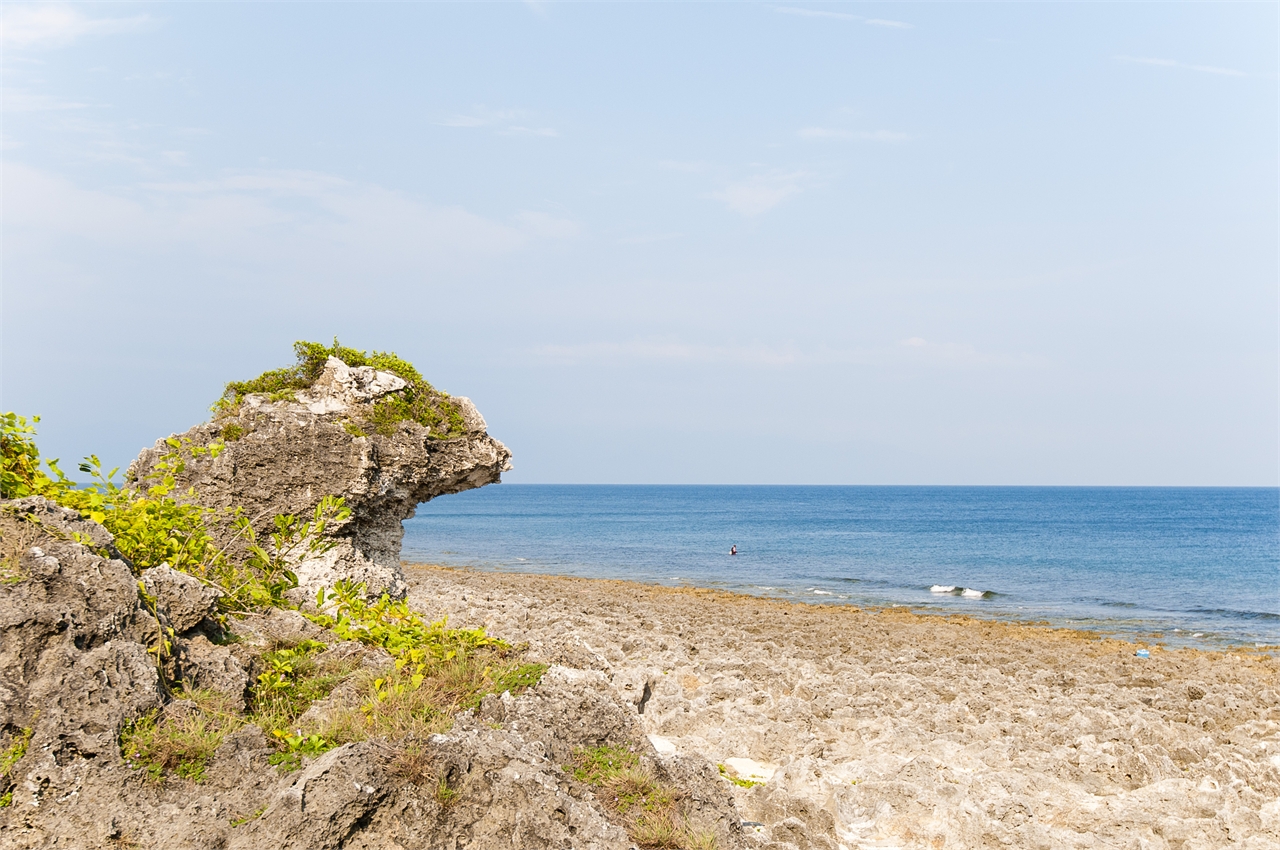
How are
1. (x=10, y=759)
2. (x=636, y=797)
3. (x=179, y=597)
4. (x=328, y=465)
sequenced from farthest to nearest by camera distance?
(x=328, y=465) → (x=179, y=597) → (x=636, y=797) → (x=10, y=759)

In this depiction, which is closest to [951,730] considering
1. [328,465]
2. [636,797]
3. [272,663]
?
[636,797]

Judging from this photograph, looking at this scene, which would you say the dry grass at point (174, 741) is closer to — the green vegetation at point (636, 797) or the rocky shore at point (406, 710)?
the rocky shore at point (406, 710)

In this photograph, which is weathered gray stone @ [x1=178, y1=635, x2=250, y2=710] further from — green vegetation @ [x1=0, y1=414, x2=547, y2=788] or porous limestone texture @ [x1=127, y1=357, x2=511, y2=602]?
porous limestone texture @ [x1=127, y1=357, x2=511, y2=602]

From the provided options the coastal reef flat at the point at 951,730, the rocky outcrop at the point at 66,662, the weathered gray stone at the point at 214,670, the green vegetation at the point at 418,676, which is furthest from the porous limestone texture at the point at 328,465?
the coastal reef flat at the point at 951,730

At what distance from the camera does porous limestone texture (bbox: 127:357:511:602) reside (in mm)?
8281

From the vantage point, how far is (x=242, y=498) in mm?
8312

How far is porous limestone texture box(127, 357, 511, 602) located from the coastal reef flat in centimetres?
336

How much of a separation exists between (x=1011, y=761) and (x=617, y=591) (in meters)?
23.0

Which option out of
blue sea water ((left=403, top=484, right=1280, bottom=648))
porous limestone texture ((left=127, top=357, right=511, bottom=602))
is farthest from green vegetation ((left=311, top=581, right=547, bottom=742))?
blue sea water ((left=403, top=484, right=1280, bottom=648))

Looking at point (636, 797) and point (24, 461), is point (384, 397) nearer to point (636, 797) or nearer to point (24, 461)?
point (24, 461)

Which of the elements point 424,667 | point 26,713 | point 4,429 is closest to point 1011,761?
point 424,667

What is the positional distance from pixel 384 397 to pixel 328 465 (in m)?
1.07

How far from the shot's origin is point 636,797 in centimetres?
441

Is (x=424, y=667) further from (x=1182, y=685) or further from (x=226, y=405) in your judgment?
(x=1182, y=685)
